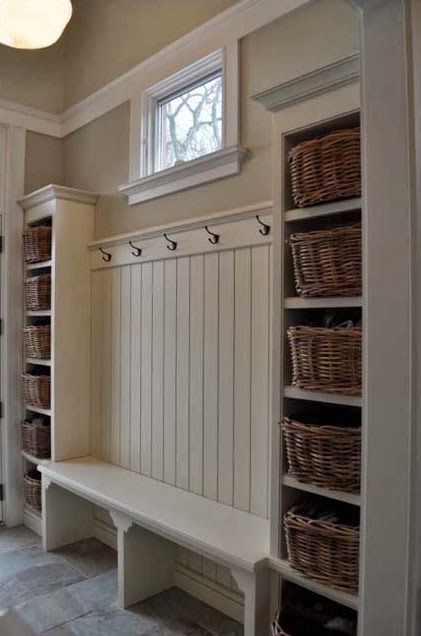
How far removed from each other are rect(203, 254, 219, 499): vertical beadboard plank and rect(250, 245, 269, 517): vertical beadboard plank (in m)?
0.22

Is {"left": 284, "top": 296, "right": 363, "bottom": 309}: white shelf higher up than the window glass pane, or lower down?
lower down

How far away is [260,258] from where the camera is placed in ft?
7.00

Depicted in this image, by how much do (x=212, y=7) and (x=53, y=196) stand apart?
133 cm

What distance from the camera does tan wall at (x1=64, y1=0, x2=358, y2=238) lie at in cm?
196

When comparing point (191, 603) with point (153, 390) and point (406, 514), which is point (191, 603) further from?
point (406, 514)

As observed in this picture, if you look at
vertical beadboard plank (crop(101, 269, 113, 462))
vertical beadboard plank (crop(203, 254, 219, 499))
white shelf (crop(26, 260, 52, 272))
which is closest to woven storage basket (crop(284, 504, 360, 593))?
vertical beadboard plank (crop(203, 254, 219, 499))

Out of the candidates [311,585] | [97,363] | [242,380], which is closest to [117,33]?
[97,363]

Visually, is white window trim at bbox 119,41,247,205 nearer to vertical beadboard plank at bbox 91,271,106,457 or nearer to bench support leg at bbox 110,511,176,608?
vertical beadboard plank at bbox 91,271,106,457

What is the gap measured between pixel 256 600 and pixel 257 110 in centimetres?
194

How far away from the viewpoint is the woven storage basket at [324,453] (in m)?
1.55

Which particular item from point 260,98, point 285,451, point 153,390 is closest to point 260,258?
point 260,98

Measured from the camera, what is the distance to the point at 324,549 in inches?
62.9

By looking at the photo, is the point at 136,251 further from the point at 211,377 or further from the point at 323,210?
the point at 323,210

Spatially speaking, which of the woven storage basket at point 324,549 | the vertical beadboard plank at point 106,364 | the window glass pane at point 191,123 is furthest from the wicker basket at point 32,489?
the window glass pane at point 191,123
